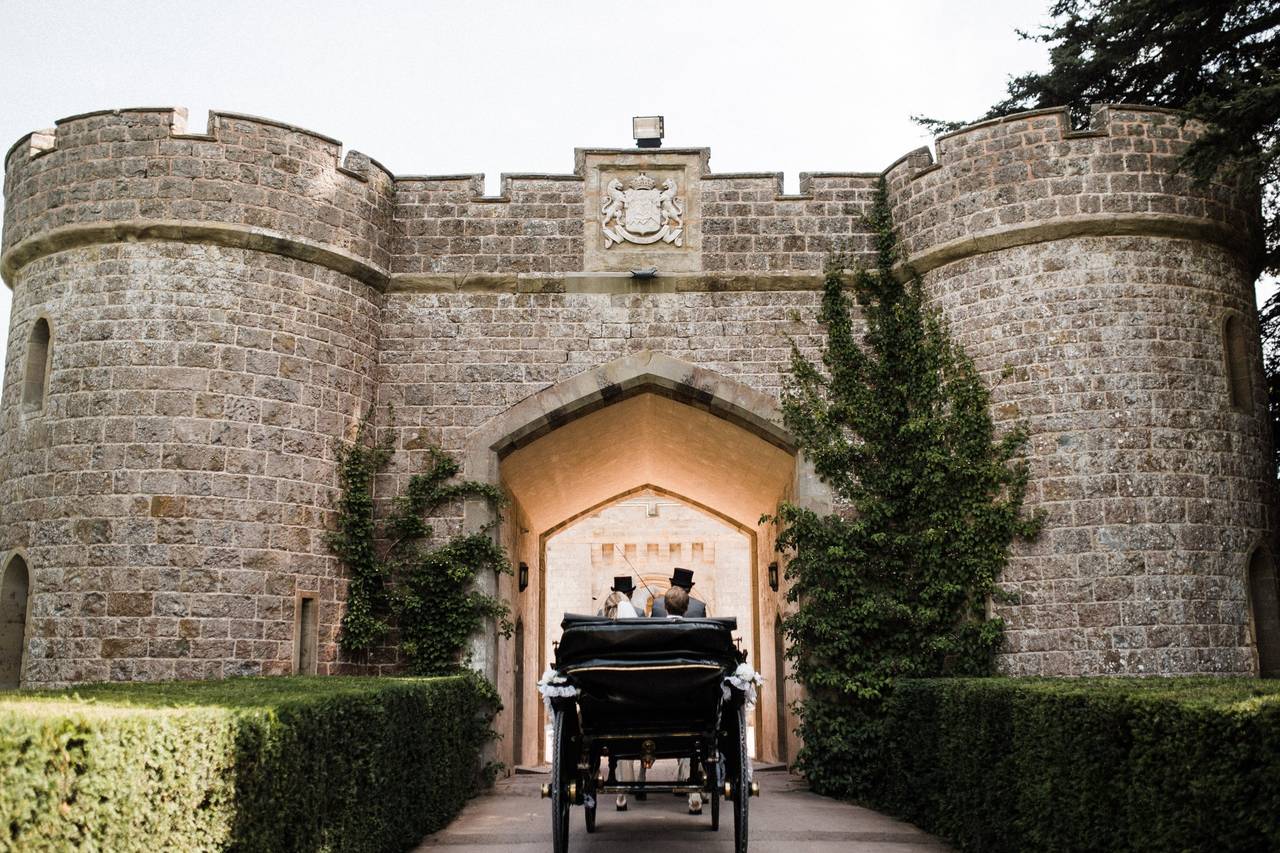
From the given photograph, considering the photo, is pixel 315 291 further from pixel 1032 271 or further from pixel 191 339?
pixel 1032 271

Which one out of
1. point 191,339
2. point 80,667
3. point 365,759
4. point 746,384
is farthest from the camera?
point 746,384

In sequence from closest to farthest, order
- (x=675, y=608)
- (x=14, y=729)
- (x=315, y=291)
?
1. (x=14, y=729)
2. (x=675, y=608)
3. (x=315, y=291)


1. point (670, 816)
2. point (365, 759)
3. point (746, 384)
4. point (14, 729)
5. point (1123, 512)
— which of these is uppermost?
point (746, 384)

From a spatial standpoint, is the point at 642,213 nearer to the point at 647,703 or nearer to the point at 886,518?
the point at 886,518

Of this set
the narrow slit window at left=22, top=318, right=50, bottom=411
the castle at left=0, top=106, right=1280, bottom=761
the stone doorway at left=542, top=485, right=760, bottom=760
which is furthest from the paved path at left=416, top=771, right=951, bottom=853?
the stone doorway at left=542, top=485, right=760, bottom=760

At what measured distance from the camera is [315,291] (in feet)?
35.1

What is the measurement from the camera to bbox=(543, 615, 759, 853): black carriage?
6.03 meters

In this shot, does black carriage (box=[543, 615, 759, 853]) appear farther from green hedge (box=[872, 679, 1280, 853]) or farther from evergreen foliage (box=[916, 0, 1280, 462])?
evergreen foliage (box=[916, 0, 1280, 462])

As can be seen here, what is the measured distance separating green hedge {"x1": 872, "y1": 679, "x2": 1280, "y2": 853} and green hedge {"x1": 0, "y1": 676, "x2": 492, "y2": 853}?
3.61 m

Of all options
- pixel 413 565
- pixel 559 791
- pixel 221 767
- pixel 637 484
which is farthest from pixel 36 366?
pixel 637 484

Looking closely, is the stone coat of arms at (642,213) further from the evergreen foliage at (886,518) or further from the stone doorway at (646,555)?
the stone doorway at (646,555)

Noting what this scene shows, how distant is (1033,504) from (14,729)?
870cm

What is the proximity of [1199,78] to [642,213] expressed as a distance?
849cm

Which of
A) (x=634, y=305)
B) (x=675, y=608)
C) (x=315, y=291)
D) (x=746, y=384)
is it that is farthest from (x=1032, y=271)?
(x=315, y=291)
